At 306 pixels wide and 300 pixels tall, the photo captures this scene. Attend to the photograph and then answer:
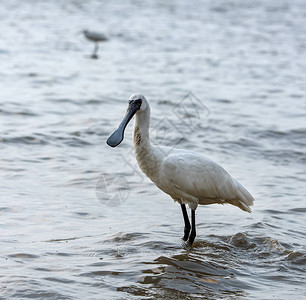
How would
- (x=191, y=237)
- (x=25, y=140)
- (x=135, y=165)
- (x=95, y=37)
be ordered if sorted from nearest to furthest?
(x=191, y=237) → (x=135, y=165) → (x=25, y=140) → (x=95, y=37)

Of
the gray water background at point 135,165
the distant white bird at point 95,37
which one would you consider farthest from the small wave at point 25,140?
the distant white bird at point 95,37

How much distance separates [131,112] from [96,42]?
15.4 meters

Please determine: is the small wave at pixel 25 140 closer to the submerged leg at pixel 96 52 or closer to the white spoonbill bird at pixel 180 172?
the white spoonbill bird at pixel 180 172

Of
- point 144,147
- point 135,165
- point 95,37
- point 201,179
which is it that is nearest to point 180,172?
point 201,179

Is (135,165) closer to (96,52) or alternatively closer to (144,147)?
(144,147)

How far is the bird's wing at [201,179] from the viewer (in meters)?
7.71

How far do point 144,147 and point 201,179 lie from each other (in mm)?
765

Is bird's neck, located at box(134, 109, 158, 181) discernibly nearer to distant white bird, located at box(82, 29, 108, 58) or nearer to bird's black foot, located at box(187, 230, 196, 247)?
bird's black foot, located at box(187, 230, 196, 247)

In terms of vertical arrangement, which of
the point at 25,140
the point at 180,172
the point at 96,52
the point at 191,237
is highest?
the point at 180,172

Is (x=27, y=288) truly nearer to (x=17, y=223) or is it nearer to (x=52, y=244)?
(x=52, y=244)

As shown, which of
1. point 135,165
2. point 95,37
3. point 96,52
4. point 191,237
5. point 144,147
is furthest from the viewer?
point 95,37

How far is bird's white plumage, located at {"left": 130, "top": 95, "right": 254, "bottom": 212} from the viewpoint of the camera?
770 cm

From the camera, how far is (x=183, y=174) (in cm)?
774

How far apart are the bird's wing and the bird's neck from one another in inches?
4.7
